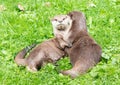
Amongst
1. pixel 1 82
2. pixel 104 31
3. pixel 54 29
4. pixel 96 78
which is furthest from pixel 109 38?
pixel 1 82

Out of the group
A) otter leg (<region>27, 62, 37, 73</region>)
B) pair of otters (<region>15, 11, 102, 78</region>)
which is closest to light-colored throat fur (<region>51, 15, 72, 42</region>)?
pair of otters (<region>15, 11, 102, 78</region>)

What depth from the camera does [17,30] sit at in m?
7.27

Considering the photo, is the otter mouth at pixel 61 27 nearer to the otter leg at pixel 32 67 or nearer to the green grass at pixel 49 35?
the green grass at pixel 49 35

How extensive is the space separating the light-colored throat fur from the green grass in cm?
39

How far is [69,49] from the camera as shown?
628cm

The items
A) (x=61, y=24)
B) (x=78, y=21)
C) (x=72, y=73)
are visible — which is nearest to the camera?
(x=72, y=73)

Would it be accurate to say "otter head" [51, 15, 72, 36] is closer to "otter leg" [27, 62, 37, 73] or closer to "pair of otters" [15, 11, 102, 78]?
"pair of otters" [15, 11, 102, 78]

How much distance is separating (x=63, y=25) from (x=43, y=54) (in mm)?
550

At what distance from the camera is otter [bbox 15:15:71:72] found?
6.06m

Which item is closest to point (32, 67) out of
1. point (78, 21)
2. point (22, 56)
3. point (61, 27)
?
point (22, 56)

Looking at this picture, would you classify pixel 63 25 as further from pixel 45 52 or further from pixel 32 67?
pixel 32 67

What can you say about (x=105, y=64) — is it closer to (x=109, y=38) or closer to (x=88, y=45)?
(x=88, y=45)

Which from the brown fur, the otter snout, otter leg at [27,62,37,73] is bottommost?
otter leg at [27,62,37,73]

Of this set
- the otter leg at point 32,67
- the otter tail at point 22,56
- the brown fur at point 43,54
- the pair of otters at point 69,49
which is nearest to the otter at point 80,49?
the pair of otters at point 69,49
